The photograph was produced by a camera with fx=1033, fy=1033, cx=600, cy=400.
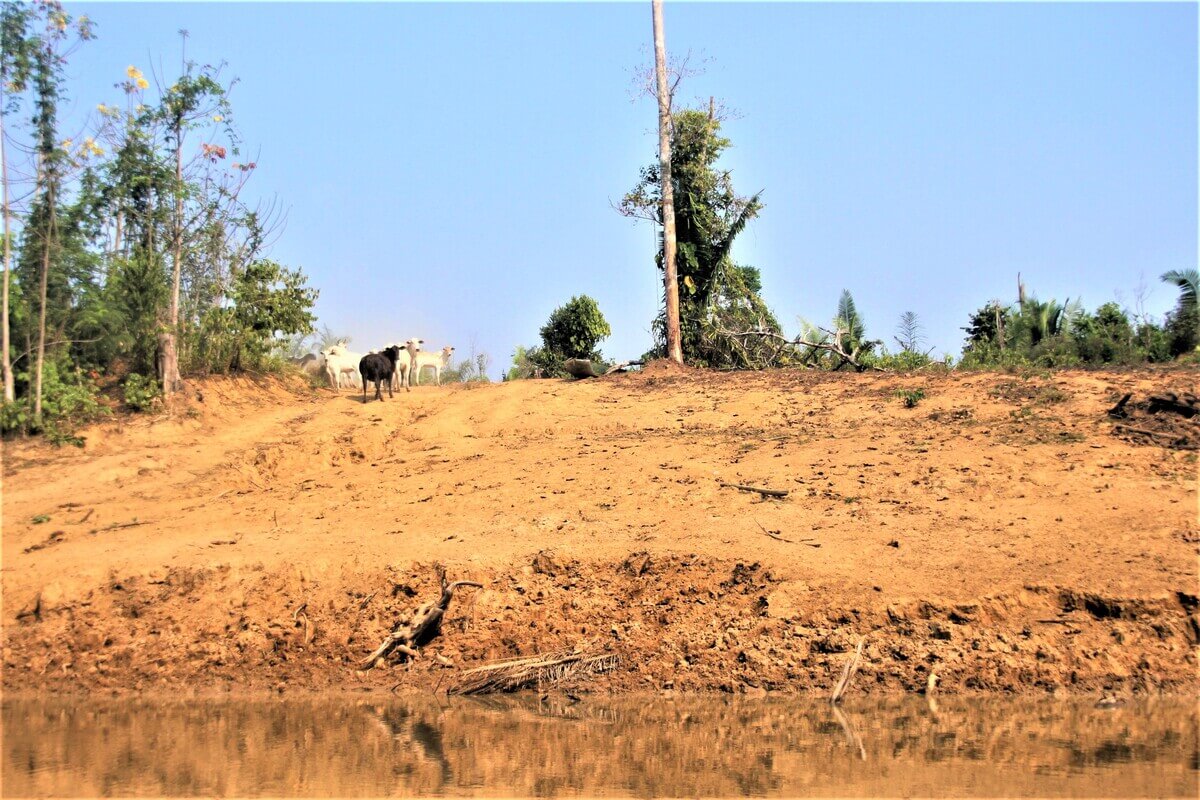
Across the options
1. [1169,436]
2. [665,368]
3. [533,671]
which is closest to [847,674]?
[533,671]

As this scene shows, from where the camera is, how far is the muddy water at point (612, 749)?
6.45m

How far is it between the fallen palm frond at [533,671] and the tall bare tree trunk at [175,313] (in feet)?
29.3

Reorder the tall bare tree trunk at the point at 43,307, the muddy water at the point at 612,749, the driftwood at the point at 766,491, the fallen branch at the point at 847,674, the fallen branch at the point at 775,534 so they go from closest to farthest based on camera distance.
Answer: the muddy water at the point at 612,749, the fallen branch at the point at 847,674, the fallen branch at the point at 775,534, the driftwood at the point at 766,491, the tall bare tree trunk at the point at 43,307

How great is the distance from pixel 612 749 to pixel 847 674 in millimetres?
2239

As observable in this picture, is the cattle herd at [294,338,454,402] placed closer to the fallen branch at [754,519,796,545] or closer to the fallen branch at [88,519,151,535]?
the fallen branch at [88,519,151,535]

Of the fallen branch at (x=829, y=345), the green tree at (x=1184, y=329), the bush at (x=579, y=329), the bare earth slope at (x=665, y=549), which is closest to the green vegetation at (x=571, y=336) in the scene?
the bush at (x=579, y=329)

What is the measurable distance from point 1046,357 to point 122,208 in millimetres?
14471

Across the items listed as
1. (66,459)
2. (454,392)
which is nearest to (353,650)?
(66,459)

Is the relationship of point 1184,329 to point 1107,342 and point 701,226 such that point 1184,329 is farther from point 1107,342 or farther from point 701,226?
point 701,226

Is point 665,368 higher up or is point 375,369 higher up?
point 375,369

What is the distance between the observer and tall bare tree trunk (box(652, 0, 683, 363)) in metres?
18.0

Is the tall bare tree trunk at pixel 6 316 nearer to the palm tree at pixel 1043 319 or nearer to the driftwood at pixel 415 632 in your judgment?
the driftwood at pixel 415 632

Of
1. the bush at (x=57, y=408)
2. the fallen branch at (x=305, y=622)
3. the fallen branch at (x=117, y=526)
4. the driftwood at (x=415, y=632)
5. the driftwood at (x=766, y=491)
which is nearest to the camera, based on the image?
the driftwood at (x=415, y=632)

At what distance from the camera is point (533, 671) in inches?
354
